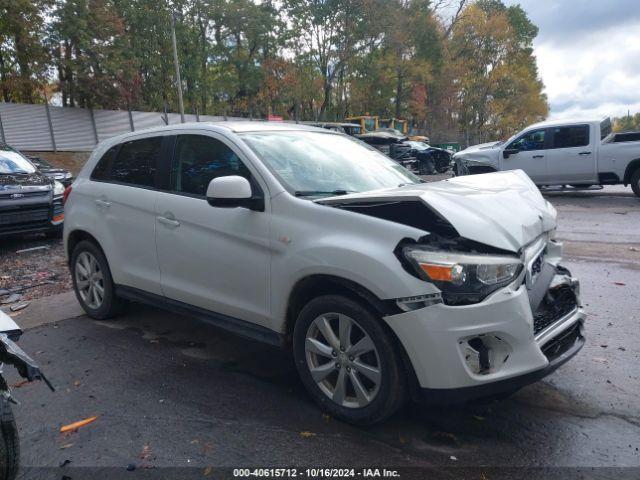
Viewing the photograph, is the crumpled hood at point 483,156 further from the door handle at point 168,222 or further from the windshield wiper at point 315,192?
the door handle at point 168,222

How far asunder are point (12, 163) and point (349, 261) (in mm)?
8620

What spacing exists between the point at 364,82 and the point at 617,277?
3915cm

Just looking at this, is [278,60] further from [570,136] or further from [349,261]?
[349,261]

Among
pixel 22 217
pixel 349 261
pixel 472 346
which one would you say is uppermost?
pixel 349 261

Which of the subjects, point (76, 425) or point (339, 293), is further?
point (76, 425)

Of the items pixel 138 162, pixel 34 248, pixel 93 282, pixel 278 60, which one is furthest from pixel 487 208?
pixel 278 60

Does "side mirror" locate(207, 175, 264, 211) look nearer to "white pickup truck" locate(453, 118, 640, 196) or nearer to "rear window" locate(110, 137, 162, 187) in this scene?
"rear window" locate(110, 137, 162, 187)

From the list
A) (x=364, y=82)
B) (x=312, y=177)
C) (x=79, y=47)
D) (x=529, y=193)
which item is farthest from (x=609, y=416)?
(x=364, y=82)

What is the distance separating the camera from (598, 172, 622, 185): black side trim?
11984 mm

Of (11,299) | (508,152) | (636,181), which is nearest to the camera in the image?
(11,299)

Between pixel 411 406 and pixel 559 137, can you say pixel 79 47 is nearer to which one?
pixel 559 137

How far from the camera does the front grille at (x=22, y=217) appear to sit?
→ 7.90m

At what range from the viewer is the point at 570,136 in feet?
41.0

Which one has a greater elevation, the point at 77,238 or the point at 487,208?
the point at 487,208
